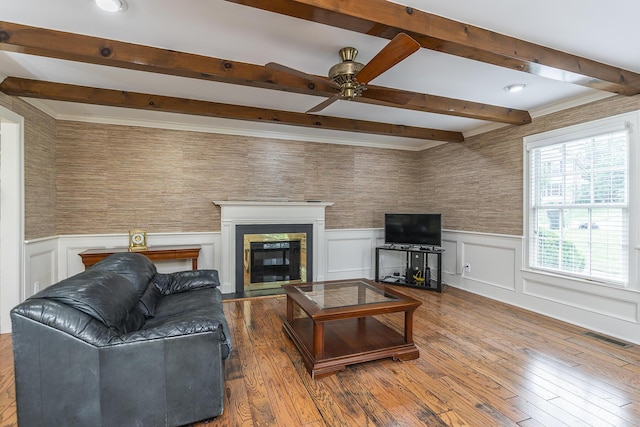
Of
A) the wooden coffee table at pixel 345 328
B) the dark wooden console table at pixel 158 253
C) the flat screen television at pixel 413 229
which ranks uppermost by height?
the flat screen television at pixel 413 229

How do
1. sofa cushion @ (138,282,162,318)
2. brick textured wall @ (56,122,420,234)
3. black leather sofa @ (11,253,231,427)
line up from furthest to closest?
1. brick textured wall @ (56,122,420,234)
2. sofa cushion @ (138,282,162,318)
3. black leather sofa @ (11,253,231,427)

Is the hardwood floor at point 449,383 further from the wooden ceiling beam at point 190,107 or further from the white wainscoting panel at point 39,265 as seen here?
the wooden ceiling beam at point 190,107

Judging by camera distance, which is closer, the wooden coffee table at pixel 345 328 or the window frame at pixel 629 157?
the wooden coffee table at pixel 345 328

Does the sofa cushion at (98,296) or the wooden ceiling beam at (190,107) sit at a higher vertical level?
the wooden ceiling beam at (190,107)

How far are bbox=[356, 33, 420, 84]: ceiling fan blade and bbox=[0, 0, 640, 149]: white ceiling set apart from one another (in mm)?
268

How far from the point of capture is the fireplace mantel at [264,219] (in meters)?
4.63

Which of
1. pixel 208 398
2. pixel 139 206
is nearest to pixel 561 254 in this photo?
pixel 208 398

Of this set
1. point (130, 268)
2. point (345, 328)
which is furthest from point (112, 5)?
point (345, 328)

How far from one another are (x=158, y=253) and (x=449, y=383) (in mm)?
3580

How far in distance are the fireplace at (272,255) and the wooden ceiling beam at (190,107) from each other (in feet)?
5.65

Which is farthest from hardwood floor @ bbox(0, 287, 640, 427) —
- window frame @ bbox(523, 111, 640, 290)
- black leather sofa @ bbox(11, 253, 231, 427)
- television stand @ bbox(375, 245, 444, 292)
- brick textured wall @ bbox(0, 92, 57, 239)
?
television stand @ bbox(375, 245, 444, 292)

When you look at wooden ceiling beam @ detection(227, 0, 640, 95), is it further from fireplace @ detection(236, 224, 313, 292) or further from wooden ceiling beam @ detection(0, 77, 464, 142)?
fireplace @ detection(236, 224, 313, 292)

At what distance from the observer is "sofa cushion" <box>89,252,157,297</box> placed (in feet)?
8.48

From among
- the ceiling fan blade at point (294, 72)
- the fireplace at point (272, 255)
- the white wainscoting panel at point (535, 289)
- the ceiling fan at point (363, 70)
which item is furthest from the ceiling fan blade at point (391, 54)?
the white wainscoting panel at point (535, 289)
